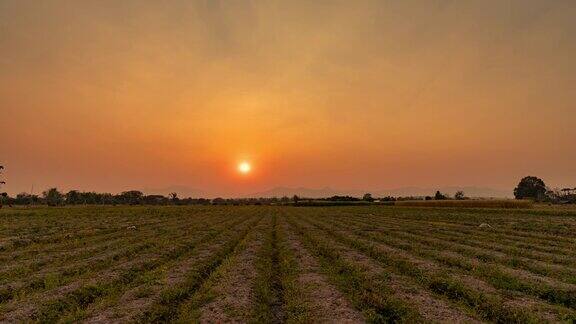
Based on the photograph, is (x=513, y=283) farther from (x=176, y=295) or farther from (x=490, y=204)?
(x=490, y=204)

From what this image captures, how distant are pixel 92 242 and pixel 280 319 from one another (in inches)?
1083

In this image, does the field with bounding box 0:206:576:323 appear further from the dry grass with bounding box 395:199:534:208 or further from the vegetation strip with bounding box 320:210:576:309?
the dry grass with bounding box 395:199:534:208

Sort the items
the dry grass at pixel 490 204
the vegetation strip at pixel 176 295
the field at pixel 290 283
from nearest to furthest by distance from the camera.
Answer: the vegetation strip at pixel 176 295, the field at pixel 290 283, the dry grass at pixel 490 204

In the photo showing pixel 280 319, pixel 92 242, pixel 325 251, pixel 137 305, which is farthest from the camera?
pixel 92 242

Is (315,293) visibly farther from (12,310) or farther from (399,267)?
(12,310)

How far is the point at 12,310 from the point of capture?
13.6 m

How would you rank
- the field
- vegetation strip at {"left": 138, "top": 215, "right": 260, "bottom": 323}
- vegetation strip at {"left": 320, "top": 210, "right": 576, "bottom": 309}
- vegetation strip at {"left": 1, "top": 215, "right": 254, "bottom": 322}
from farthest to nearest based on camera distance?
vegetation strip at {"left": 320, "top": 210, "right": 576, "bottom": 309} → vegetation strip at {"left": 1, "top": 215, "right": 254, "bottom": 322} → the field → vegetation strip at {"left": 138, "top": 215, "right": 260, "bottom": 323}

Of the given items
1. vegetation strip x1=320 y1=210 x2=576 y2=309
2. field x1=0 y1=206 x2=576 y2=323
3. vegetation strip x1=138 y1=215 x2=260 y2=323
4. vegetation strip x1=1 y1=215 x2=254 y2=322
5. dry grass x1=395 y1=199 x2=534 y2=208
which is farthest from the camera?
dry grass x1=395 y1=199 x2=534 y2=208

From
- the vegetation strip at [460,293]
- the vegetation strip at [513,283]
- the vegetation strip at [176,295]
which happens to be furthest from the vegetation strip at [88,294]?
the vegetation strip at [513,283]

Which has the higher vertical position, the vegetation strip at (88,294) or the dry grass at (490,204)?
the dry grass at (490,204)

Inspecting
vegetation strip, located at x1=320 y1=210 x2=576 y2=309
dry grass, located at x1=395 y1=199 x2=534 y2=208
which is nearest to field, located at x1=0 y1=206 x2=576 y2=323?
vegetation strip, located at x1=320 y1=210 x2=576 y2=309

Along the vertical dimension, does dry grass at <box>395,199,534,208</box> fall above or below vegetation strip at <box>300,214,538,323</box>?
above

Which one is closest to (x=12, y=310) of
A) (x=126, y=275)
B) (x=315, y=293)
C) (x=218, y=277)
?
(x=126, y=275)

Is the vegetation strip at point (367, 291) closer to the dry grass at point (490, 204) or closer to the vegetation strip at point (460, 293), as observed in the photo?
the vegetation strip at point (460, 293)
